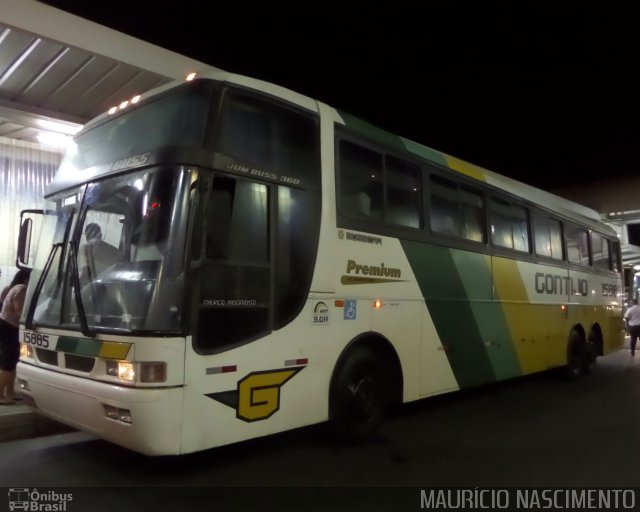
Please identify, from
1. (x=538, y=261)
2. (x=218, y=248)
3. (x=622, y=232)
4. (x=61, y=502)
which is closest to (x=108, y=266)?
(x=218, y=248)

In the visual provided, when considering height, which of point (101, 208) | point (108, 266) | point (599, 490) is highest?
point (101, 208)

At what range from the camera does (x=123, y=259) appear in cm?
428

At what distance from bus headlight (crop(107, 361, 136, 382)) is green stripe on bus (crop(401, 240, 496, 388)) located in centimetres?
346

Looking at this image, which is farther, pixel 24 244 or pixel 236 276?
pixel 24 244

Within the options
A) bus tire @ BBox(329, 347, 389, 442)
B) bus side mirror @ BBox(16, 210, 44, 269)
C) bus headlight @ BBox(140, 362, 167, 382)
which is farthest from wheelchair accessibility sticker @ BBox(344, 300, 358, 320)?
bus side mirror @ BBox(16, 210, 44, 269)

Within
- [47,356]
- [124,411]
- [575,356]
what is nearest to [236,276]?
[124,411]

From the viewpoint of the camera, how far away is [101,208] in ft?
15.3

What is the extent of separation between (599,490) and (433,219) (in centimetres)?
353

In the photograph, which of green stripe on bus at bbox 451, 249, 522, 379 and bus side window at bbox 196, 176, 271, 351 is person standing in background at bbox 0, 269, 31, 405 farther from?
green stripe on bus at bbox 451, 249, 522, 379

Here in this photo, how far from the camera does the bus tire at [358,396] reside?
17.2 feet

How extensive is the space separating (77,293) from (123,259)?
0.52 metres

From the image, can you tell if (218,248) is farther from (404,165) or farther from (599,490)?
(599,490)

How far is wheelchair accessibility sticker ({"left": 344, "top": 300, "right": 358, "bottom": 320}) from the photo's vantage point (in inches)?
210

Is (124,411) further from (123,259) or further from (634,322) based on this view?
(634,322)
